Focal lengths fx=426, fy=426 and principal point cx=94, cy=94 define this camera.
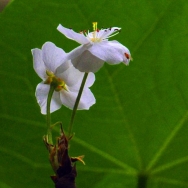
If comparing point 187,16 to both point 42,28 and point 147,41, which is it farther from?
point 42,28

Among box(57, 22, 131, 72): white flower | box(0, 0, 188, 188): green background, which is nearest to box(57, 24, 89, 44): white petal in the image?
box(57, 22, 131, 72): white flower

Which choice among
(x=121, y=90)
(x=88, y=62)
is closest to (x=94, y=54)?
(x=88, y=62)

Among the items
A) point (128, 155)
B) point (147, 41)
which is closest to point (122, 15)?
point (147, 41)

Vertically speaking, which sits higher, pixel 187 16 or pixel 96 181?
pixel 187 16

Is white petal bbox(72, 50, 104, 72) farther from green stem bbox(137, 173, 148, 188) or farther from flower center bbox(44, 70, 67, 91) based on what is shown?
green stem bbox(137, 173, 148, 188)

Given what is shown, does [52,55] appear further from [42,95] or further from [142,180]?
[142,180]

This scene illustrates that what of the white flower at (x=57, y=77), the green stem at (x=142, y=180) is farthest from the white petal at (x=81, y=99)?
the green stem at (x=142, y=180)

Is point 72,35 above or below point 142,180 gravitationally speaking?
above
